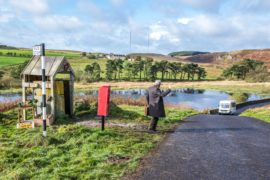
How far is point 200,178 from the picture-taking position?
748 cm

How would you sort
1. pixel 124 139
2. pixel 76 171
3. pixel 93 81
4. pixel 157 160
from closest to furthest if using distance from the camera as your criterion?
1. pixel 76 171
2. pixel 157 160
3. pixel 124 139
4. pixel 93 81

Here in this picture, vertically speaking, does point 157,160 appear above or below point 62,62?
below

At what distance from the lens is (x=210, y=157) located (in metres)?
9.48

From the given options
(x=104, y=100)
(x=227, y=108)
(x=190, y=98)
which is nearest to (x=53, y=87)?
(x=104, y=100)

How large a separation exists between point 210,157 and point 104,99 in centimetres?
478

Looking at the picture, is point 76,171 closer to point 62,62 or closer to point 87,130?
point 87,130

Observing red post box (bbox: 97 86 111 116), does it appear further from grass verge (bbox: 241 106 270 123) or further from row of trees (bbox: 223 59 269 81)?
row of trees (bbox: 223 59 269 81)

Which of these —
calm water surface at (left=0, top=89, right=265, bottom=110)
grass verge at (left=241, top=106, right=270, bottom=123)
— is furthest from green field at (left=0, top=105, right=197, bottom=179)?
calm water surface at (left=0, top=89, right=265, bottom=110)

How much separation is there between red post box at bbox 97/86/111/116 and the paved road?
259 cm

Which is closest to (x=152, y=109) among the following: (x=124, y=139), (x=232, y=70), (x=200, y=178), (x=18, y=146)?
(x=124, y=139)

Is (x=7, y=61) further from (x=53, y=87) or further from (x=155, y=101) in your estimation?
(x=155, y=101)

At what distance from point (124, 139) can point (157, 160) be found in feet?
9.14

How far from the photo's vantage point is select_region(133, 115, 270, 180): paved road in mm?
7809

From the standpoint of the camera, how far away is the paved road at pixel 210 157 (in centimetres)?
781
